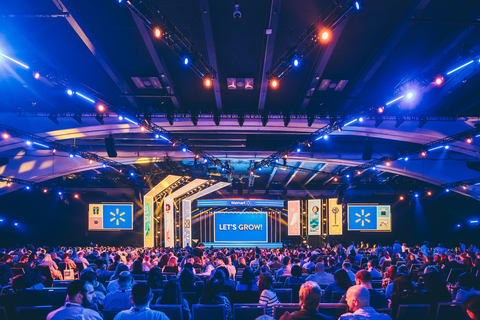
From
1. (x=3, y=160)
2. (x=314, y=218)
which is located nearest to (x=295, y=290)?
(x=3, y=160)

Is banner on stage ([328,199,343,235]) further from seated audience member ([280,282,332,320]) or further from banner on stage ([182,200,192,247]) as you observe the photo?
seated audience member ([280,282,332,320])

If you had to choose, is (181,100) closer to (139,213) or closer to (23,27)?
(23,27)

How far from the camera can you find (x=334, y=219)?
85.0 feet

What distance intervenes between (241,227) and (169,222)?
25.8ft

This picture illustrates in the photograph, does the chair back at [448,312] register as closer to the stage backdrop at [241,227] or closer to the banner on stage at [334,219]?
the banner on stage at [334,219]

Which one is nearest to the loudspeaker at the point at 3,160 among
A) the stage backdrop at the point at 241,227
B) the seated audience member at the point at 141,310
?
the stage backdrop at the point at 241,227

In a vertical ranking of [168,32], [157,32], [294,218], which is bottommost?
[294,218]

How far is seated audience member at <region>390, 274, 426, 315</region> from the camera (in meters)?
4.50

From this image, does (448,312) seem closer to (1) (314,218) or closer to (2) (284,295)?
(2) (284,295)

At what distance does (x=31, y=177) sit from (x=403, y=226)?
26381mm

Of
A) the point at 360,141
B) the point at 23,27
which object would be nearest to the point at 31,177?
the point at 23,27

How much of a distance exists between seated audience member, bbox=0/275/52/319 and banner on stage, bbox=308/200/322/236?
2371cm

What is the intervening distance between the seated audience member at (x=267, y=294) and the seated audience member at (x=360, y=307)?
66.6 inches

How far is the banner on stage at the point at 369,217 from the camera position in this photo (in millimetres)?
25953
